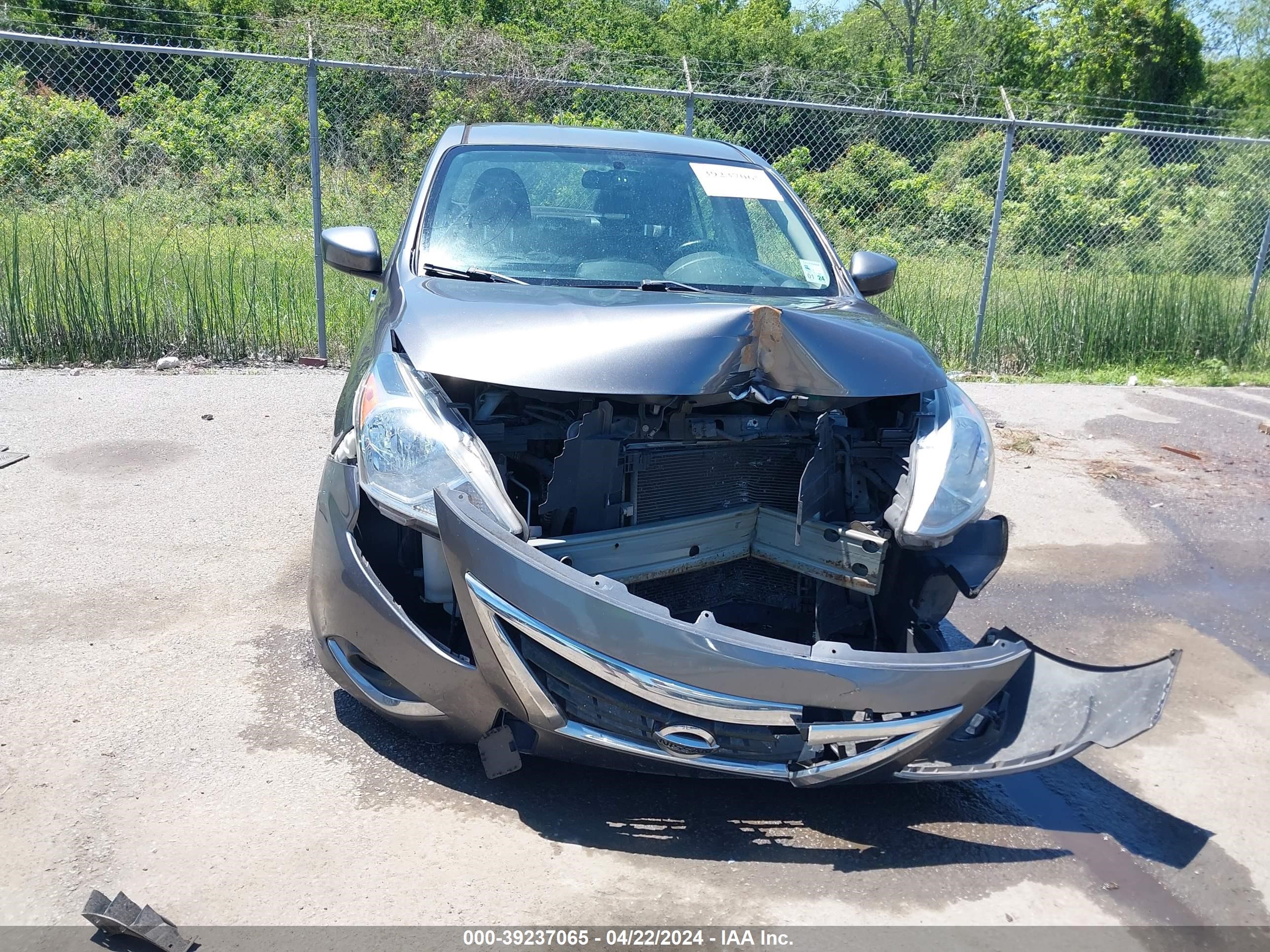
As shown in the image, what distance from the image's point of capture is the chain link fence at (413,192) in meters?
7.93

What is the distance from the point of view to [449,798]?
9.56 ft

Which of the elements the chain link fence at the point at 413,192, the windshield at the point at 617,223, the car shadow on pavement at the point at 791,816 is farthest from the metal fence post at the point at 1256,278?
the car shadow on pavement at the point at 791,816

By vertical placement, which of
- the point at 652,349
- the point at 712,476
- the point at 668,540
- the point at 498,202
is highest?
the point at 498,202

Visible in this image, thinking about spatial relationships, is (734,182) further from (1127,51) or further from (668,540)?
(1127,51)

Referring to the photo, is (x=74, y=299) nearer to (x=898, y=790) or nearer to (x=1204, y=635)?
(x=898, y=790)

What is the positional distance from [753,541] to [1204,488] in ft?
14.7

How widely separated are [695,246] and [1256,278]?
840 cm

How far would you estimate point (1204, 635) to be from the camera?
4.47 m

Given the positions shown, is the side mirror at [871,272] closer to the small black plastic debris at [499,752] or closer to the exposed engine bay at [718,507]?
the exposed engine bay at [718,507]

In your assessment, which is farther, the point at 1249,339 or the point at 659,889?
the point at 1249,339

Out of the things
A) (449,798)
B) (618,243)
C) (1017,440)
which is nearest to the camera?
(449,798)

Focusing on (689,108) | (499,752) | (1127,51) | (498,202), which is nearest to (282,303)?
(689,108)

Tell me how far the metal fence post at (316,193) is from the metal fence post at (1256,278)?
8.65m

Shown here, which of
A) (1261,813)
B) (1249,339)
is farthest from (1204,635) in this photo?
(1249,339)
